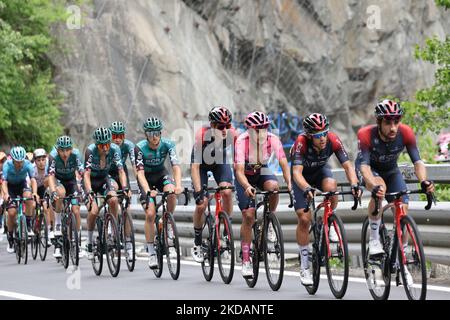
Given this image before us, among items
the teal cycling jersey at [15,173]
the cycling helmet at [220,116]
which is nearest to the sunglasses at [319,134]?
the cycling helmet at [220,116]

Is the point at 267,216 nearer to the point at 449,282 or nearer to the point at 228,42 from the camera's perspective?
the point at 449,282

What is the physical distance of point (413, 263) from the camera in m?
9.00

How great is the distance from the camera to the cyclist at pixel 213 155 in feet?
40.7

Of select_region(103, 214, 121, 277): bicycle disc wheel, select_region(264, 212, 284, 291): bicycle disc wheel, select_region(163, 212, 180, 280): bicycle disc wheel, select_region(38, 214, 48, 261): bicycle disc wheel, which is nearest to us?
select_region(264, 212, 284, 291): bicycle disc wheel

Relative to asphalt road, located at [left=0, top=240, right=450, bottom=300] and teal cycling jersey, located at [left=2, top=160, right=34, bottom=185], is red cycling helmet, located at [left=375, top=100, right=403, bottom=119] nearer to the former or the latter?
asphalt road, located at [left=0, top=240, right=450, bottom=300]

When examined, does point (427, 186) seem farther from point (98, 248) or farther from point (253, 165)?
point (98, 248)

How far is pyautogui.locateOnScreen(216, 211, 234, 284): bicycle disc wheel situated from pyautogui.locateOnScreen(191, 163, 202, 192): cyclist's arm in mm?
567

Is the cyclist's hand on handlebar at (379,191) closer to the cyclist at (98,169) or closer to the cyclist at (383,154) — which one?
the cyclist at (383,154)

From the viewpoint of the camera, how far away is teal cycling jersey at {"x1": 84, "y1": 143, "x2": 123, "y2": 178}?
577 inches

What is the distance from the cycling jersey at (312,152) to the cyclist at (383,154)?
1.73ft

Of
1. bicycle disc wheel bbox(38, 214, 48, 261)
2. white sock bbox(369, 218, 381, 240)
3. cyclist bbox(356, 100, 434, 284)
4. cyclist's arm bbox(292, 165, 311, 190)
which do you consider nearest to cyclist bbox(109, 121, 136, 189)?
bicycle disc wheel bbox(38, 214, 48, 261)

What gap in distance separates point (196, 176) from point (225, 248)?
102 centimetres

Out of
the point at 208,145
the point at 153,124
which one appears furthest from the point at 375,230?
the point at 153,124

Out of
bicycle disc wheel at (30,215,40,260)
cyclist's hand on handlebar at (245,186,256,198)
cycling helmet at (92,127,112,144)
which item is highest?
cycling helmet at (92,127,112,144)
